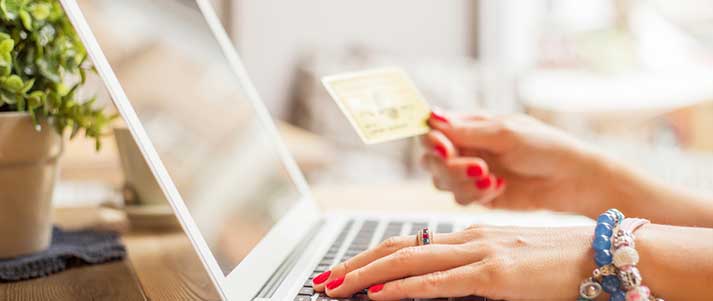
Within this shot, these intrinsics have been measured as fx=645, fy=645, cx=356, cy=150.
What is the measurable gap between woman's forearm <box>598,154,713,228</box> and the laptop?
0.10 meters

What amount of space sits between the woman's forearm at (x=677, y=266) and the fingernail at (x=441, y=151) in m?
0.41

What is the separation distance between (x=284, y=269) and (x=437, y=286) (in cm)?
19

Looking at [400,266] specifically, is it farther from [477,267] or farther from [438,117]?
[438,117]

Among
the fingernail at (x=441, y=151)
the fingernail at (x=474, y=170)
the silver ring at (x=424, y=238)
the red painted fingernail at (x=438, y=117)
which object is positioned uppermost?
the silver ring at (x=424, y=238)

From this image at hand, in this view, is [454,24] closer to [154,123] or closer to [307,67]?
[307,67]

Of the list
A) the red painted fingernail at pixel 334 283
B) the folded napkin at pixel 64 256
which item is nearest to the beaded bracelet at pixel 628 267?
→ the red painted fingernail at pixel 334 283

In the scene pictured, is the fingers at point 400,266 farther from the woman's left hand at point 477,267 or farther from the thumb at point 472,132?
the thumb at point 472,132

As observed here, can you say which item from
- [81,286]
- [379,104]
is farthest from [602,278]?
[81,286]

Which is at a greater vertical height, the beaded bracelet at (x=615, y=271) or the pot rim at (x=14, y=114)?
the pot rim at (x=14, y=114)

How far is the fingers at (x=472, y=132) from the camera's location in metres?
0.91

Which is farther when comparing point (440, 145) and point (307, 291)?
point (440, 145)

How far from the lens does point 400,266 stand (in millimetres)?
507

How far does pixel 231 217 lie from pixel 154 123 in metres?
0.14

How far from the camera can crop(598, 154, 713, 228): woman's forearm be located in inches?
31.2
